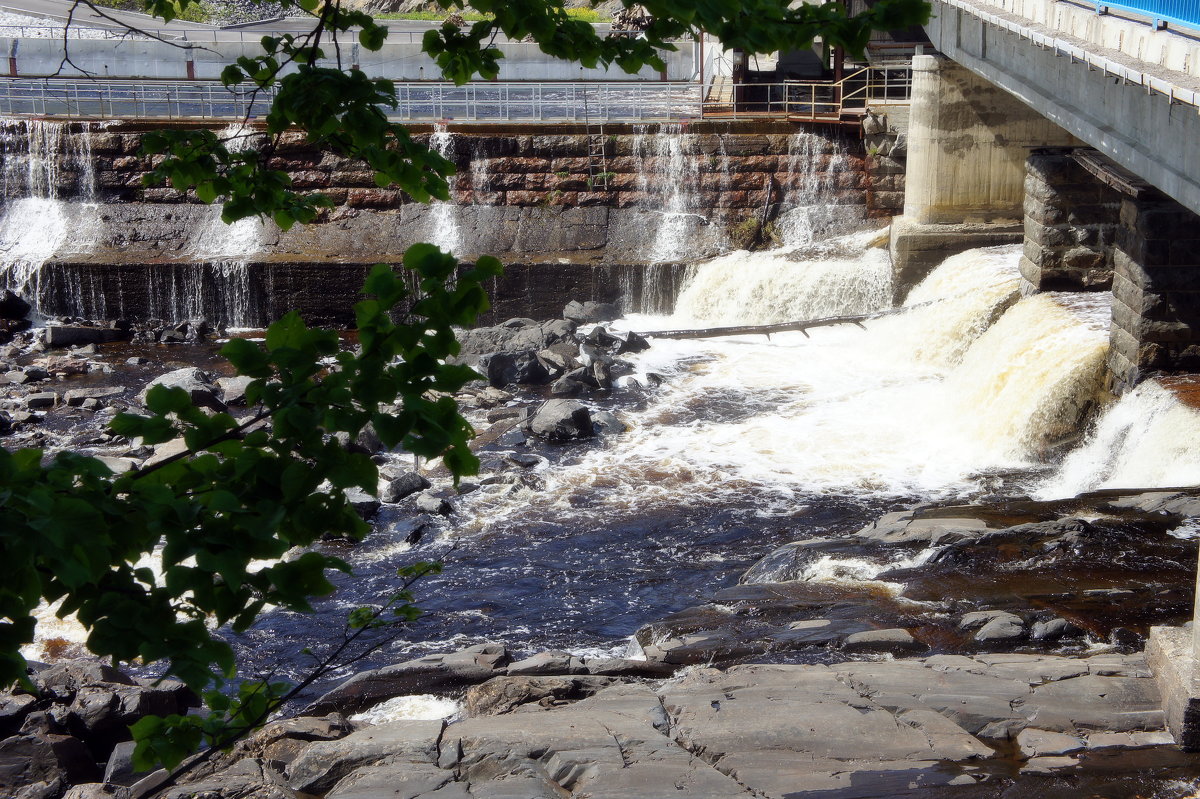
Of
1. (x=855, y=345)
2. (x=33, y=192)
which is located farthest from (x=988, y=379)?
(x=33, y=192)

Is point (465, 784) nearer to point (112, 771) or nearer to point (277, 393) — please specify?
point (112, 771)

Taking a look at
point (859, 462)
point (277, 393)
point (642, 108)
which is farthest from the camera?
point (642, 108)

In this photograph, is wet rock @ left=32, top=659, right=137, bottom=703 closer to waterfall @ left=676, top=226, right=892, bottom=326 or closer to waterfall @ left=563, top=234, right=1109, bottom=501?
waterfall @ left=563, top=234, right=1109, bottom=501

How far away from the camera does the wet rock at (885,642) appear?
29.3 feet

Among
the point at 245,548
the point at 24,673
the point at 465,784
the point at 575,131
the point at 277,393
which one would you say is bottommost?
the point at 465,784

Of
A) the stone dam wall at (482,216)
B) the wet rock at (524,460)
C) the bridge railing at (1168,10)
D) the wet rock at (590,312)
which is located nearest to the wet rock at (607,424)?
the wet rock at (524,460)

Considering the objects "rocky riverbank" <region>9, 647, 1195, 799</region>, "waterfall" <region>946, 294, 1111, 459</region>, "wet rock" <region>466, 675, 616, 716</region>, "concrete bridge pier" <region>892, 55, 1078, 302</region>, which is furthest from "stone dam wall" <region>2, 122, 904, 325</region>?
"rocky riverbank" <region>9, 647, 1195, 799</region>

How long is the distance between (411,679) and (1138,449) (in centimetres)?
887

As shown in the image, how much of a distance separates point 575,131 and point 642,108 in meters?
2.67

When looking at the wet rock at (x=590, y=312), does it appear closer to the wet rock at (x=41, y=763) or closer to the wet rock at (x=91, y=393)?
the wet rock at (x=91, y=393)

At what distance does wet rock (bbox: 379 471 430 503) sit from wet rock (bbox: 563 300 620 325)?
28.2 feet

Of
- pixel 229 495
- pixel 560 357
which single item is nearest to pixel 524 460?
pixel 560 357

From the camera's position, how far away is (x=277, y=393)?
2955 mm

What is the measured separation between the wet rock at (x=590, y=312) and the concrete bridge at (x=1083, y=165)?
577 cm
